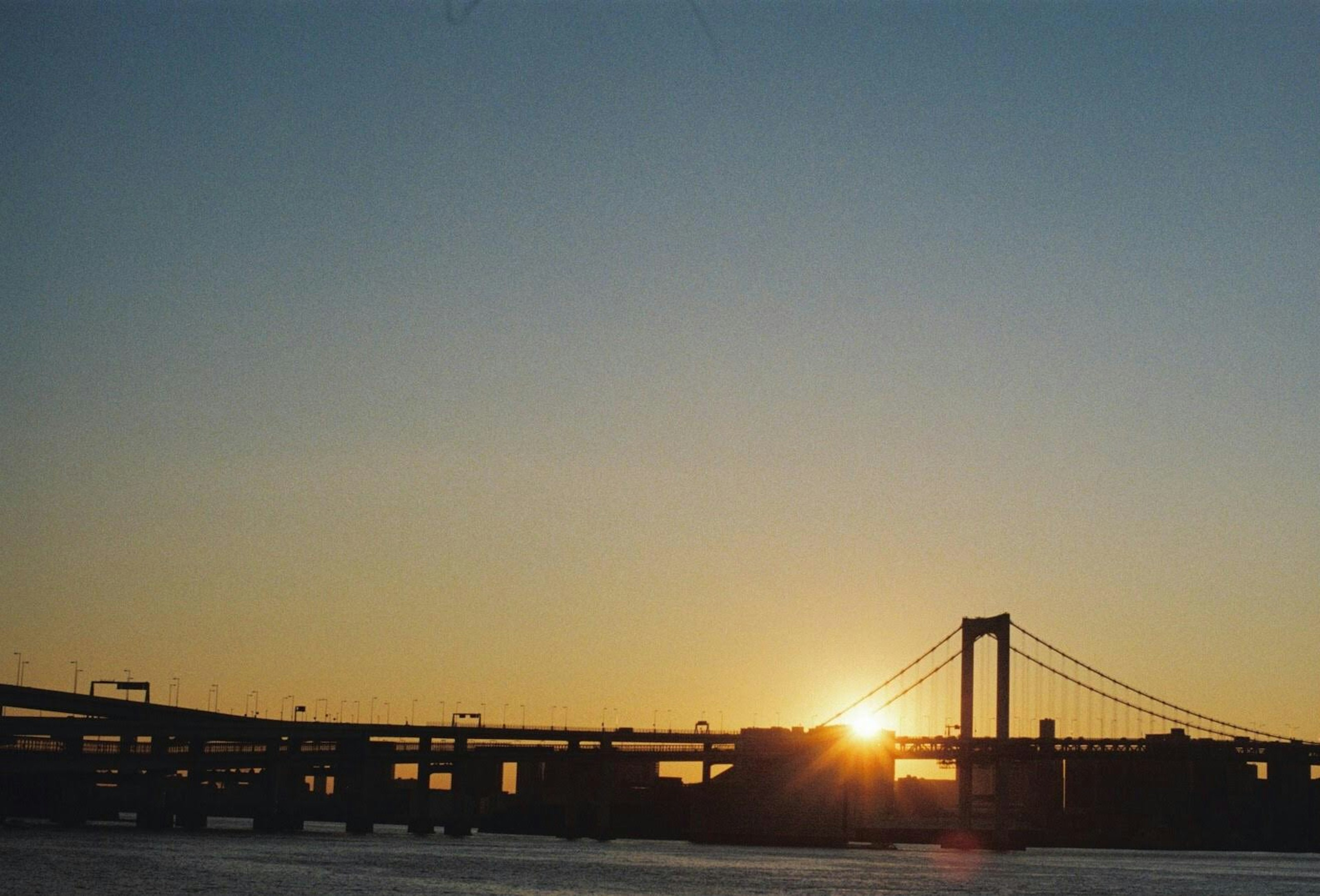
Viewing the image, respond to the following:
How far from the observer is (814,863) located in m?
109

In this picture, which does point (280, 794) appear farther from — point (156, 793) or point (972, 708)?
point (972, 708)

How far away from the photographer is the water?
73.7 meters

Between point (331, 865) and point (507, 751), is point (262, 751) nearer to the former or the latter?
point (507, 751)

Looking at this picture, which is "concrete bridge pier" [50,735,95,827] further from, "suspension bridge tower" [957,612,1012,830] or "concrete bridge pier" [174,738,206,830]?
"suspension bridge tower" [957,612,1012,830]

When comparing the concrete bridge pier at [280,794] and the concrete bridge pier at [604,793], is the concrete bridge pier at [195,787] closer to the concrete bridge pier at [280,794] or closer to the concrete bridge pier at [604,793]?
the concrete bridge pier at [280,794]

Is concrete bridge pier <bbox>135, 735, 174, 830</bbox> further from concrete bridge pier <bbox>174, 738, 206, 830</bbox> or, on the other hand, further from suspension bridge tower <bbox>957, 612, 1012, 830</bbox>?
suspension bridge tower <bbox>957, 612, 1012, 830</bbox>

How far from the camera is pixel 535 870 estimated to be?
302 feet

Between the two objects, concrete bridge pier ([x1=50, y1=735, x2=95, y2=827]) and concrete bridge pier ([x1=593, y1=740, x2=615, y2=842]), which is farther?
concrete bridge pier ([x1=593, y1=740, x2=615, y2=842])

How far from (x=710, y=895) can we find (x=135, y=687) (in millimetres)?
97184

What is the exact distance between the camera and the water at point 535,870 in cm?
7369

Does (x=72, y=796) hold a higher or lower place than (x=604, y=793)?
lower

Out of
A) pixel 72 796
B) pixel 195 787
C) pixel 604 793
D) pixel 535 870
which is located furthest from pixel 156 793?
pixel 535 870

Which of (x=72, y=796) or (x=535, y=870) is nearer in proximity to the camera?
(x=535, y=870)

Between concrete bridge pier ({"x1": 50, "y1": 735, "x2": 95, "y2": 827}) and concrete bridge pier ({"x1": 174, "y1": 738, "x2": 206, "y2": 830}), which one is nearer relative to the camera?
concrete bridge pier ({"x1": 174, "y1": 738, "x2": 206, "y2": 830})
